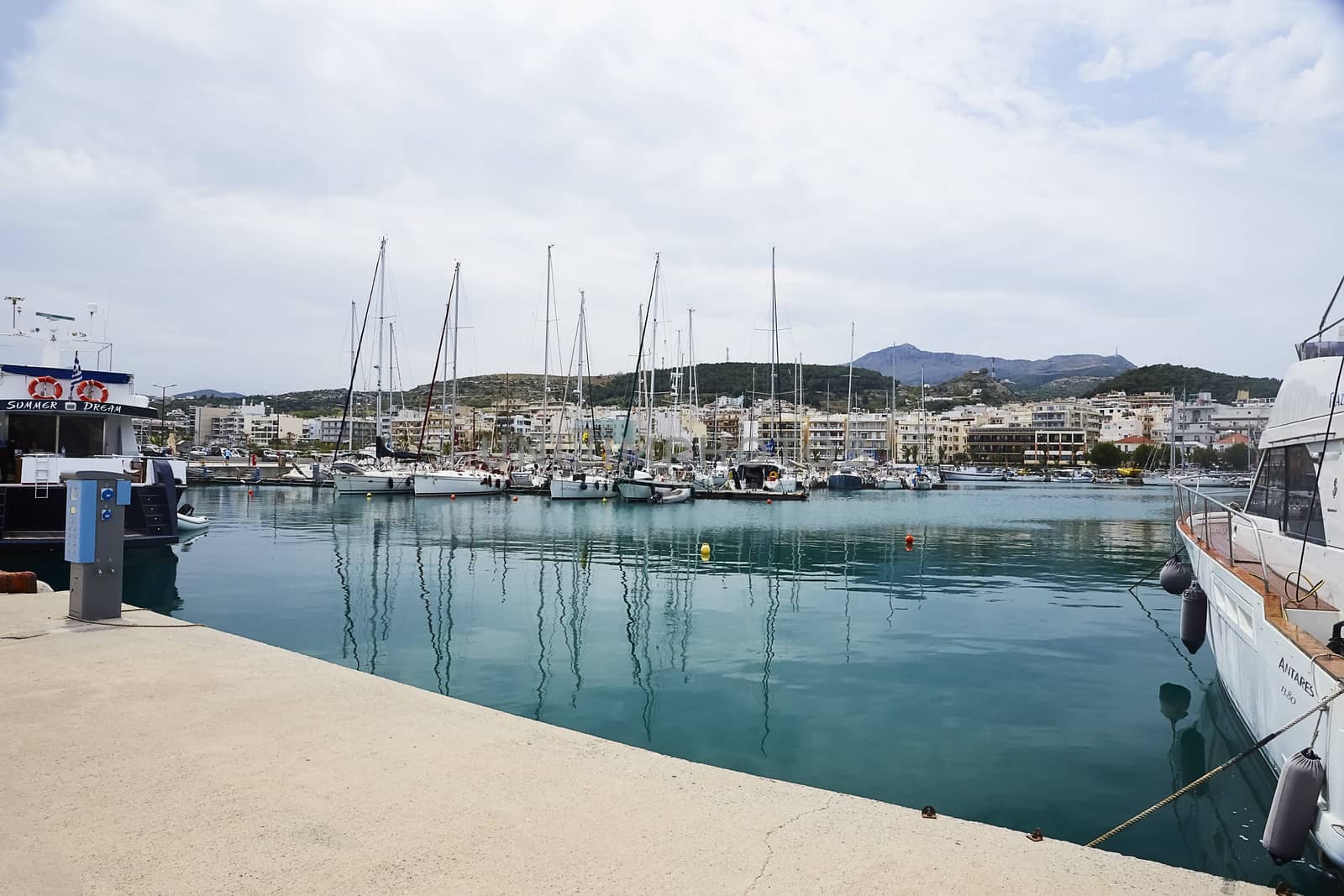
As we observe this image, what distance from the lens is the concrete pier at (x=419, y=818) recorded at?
4.13 metres

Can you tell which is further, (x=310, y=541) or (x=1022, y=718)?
(x=310, y=541)

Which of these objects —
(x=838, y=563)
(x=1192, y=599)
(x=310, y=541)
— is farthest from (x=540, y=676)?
(x=310, y=541)

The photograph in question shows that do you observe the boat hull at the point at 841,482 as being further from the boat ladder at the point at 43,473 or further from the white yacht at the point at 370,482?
the boat ladder at the point at 43,473

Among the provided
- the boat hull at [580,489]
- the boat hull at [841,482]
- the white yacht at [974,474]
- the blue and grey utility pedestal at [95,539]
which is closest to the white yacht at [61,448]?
the blue and grey utility pedestal at [95,539]

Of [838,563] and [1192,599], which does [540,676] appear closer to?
[1192,599]

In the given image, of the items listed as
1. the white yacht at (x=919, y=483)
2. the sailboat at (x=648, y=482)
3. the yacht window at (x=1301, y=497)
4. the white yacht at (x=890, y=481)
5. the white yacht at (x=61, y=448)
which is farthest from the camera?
the white yacht at (x=890, y=481)

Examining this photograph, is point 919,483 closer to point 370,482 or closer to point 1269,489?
point 370,482

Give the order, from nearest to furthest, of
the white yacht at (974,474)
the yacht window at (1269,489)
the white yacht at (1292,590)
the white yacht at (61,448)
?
the white yacht at (1292,590), the yacht window at (1269,489), the white yacht at (61,448), the white yacht at (974,474)

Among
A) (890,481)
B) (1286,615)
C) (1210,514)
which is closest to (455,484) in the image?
(1210,514)

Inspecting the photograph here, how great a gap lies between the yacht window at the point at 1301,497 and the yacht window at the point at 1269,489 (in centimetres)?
33

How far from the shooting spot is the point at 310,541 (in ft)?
104

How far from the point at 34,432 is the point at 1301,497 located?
3001cm

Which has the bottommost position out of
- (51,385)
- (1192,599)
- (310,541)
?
(310,541)

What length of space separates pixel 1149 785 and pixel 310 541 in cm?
2963
